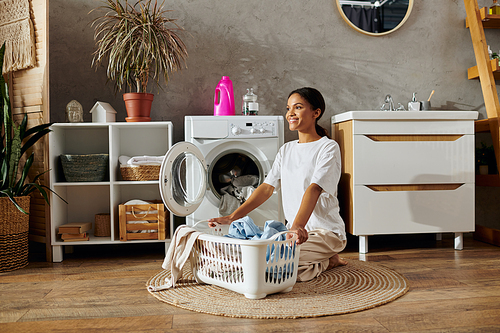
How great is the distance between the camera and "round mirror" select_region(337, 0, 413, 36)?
2967 mm

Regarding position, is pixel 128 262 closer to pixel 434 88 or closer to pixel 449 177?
pixel 449 177

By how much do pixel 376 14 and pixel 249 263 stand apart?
229 cm

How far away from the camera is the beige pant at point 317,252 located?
1.92 meters

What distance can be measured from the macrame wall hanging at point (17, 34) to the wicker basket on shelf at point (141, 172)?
867mm

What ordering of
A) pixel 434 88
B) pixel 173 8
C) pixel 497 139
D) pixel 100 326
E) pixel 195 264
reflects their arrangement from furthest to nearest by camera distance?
pixel 434 88, pixel 173 8, pixel 497 139, pixel 195 264, pixel 100 326

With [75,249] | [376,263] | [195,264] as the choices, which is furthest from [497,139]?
[75,249]

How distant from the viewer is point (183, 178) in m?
2.29

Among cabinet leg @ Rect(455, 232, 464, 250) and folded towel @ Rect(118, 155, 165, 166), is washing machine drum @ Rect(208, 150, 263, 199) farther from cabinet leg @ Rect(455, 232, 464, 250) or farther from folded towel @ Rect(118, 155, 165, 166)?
cabinet leg @ Rect(455, 232, 464, 250)

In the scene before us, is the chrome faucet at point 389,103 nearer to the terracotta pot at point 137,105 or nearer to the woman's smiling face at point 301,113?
the woman's smiling face at point 301,113

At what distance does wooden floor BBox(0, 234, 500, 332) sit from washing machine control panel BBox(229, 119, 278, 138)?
2.92 feet

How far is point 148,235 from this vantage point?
7.88 feet

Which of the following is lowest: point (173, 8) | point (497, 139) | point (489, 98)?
point (497, 139)

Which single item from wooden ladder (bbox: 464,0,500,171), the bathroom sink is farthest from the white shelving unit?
wooden ladder (bbox: 464,0,500,171)

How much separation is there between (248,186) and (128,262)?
84cm
